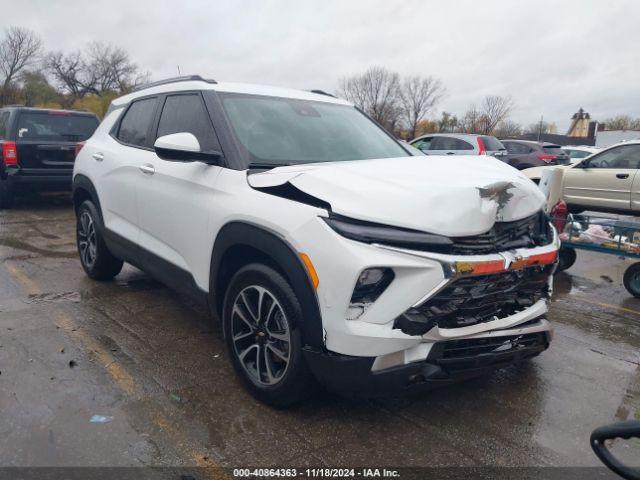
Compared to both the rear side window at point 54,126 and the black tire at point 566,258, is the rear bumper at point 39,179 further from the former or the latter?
the black tire at point 566,258

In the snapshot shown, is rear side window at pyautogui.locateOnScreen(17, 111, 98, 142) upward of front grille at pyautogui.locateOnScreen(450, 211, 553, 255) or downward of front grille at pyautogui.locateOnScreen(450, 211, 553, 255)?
upward

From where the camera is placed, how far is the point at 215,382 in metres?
3.39

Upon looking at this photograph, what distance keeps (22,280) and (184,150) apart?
131 inches

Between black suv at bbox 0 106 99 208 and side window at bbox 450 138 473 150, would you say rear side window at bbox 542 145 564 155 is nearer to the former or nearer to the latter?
side window at bbox 450 138 473 150

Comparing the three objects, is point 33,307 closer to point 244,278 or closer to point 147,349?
point 147,349

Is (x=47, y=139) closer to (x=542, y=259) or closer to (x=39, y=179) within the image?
(x=39, y=179)

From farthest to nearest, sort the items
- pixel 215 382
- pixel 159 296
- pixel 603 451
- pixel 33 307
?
pixel 159 296 < pixel 33 307 < pixel 215 382 < pixel 603 451

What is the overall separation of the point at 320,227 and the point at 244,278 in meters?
0.72

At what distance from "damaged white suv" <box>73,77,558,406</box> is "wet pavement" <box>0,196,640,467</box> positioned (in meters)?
0.33

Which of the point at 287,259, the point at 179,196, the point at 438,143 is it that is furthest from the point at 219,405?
the point at 438,143

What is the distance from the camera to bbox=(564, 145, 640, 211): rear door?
851 centimetres

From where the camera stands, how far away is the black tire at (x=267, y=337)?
2.77 meters

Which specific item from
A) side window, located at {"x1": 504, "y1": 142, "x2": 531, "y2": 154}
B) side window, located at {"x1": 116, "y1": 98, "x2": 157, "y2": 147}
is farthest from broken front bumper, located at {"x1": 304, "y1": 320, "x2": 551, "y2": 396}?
side window, located at {"x1": 504, "y1": 142, "x2": 531, "y2": 154}

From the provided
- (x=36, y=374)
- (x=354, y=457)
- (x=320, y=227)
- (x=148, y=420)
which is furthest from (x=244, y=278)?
(x=36, y=374)
